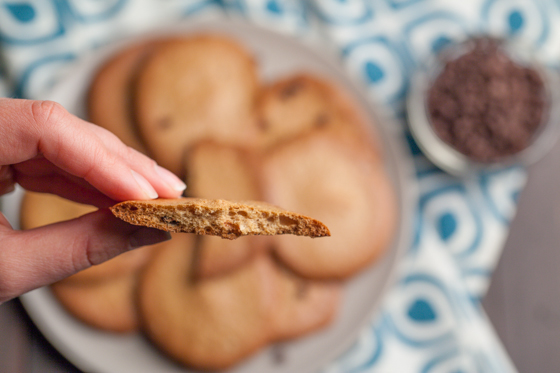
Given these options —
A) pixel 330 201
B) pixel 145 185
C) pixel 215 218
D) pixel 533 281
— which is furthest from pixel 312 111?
pixel 533 281

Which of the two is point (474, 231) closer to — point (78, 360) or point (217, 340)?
point (217, 340)

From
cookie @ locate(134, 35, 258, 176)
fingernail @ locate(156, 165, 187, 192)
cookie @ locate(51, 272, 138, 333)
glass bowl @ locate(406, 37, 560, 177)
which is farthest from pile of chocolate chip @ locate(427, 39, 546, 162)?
cookie @ locate(51, 272, 138, 333)

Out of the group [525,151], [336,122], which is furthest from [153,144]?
[525,151]

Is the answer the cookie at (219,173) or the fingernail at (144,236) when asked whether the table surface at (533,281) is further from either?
the fingernail at (144,236)

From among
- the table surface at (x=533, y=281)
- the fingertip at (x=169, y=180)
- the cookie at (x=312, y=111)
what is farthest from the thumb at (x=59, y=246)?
the table surface at (x=533, y=281)

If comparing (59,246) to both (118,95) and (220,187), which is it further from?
(118,95)
